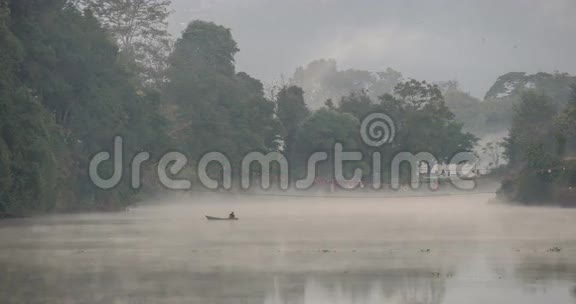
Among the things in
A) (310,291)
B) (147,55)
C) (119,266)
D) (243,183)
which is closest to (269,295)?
(310,291)

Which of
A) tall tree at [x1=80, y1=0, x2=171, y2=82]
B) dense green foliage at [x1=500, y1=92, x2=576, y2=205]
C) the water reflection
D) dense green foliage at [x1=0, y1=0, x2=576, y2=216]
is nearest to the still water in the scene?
the water reflection

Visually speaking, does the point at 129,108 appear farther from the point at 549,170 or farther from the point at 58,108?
the point at 549,170

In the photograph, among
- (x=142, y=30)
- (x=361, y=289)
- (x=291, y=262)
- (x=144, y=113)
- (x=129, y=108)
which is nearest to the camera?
(x=361, y=289)

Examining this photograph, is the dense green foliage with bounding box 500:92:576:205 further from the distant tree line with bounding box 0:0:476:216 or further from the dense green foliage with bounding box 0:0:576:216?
the distant tree line with bounding box 0:0:476:216

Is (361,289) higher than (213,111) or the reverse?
the reverse

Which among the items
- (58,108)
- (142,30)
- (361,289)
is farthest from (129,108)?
(361,289)

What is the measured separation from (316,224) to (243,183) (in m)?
37.9

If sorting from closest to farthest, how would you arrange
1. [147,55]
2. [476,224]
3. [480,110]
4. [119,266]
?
[119,266] → [476,224] → [147,55] → [480,110]

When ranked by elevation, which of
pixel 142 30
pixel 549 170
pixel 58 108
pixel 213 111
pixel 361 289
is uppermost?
pixel 142 30

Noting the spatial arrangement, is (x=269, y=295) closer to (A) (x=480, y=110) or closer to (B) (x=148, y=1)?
(B) (x=148, y=1)

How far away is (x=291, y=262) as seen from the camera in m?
21.9

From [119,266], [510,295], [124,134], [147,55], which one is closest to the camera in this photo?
[510,295]

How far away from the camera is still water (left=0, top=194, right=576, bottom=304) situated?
16.5m

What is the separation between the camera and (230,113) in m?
76.4
